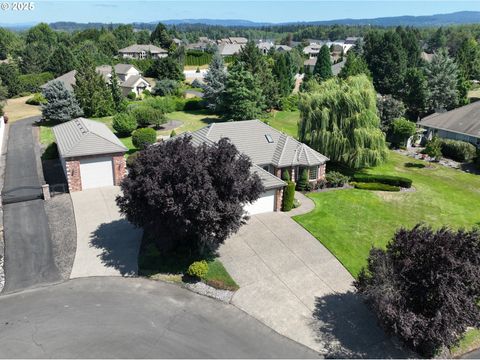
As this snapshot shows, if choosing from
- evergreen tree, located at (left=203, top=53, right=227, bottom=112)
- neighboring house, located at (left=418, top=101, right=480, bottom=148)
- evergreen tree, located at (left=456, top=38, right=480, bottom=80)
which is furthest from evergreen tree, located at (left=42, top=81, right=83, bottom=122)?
evergreen tree, located at (left=456, top=38, right=480, bottom=80)

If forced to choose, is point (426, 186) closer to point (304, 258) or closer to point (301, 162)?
point (301, 162)

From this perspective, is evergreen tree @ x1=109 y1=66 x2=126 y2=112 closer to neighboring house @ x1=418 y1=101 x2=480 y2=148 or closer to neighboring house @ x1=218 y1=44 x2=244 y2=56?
neighboring house @ x1=418 y1=101 x2=480 y2=148

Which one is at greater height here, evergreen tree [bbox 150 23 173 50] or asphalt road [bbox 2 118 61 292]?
evergreen tree [bbox 150 23 173 50]

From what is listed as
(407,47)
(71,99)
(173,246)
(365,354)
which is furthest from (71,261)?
(407,47)

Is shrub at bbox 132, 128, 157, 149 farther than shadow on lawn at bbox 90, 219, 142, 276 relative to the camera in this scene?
Yes

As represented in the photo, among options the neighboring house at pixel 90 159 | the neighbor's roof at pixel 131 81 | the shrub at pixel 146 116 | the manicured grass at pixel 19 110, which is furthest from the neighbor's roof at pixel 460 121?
the manicured grass at pixel 19 110

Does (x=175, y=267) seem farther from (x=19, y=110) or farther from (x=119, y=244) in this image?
(x=19, y=110)
